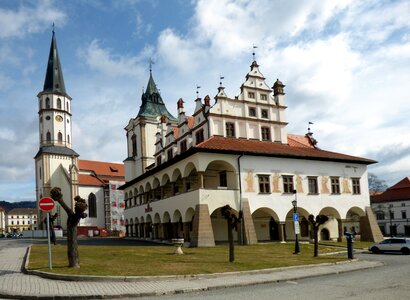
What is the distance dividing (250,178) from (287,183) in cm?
413

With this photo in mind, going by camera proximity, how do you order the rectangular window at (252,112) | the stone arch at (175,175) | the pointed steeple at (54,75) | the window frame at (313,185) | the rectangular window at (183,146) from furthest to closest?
the pointed steeple at (54,75), the rectangular window at (183,146), the rectangular window at (252,112), the window frame at (313,185), the stone arch at (175,175)

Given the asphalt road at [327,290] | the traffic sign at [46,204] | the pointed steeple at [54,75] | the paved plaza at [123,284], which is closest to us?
the asphalt road at [327,290]

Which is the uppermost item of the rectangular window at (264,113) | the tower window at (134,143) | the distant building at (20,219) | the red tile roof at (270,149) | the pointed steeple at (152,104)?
the pointed steeple at (152,104)

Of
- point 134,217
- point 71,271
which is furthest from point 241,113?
point 71,271

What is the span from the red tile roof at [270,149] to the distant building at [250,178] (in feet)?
0.30

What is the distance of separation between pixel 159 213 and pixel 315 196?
15218 millimetres

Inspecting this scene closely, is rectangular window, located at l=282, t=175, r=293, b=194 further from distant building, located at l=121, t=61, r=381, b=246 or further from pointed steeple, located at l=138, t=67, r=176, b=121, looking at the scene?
pointed steeple, located at l=138, t=67, r=176, b=121

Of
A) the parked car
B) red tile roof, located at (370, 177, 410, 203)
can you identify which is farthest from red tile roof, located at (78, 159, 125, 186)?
the parked car

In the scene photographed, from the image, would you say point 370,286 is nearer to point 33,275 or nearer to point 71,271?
point 71,271

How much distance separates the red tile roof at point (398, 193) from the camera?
3246 inches

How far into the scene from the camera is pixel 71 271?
1608 centimetres

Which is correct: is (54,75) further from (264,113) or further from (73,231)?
(73,231)

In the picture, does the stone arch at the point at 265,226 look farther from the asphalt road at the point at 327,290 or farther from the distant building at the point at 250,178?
the asphalt road at the point at 327,290

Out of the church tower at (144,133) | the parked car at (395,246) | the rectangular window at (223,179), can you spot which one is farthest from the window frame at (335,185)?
the church tower at (144,133)
